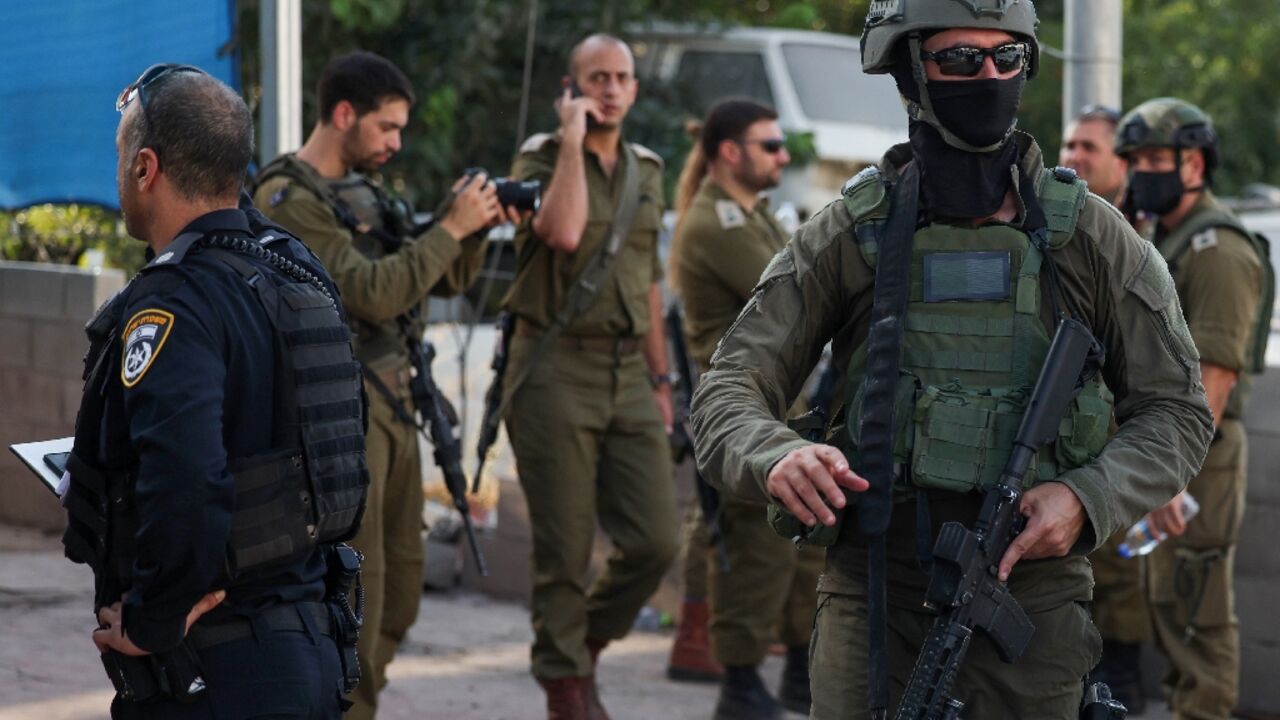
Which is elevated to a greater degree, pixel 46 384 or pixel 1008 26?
pixel 1008 26

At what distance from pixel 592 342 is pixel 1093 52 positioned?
2.60 metres

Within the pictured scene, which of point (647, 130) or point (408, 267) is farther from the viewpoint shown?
point (647, 130)

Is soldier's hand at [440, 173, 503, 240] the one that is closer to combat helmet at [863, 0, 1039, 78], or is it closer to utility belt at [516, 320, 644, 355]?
utility belt at [516, 320, 644, 355]

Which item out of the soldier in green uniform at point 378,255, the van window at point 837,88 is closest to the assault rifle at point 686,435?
the soldier in green uniform at point 378,255

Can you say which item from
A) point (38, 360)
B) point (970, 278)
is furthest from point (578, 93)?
point (38, 360)

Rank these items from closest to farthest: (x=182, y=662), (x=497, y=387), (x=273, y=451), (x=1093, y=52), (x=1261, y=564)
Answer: (x=182, y=662) → (x=273, y=451) → (x=497, y=387) → (x=1261, y=564) → (x=1093, y=52)

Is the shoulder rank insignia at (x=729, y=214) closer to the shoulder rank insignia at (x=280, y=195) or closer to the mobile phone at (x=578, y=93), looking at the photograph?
the mobile phone at (x=578, y=93)

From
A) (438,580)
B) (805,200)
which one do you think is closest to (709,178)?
(438,580)

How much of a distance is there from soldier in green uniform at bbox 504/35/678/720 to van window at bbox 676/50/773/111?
8686 millimetres

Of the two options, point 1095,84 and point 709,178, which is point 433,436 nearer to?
point 709,178

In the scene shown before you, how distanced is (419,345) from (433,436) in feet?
0.91

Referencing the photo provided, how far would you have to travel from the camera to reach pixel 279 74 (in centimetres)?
667

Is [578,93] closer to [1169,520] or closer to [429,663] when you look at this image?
[429,663]

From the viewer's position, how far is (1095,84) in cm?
754
